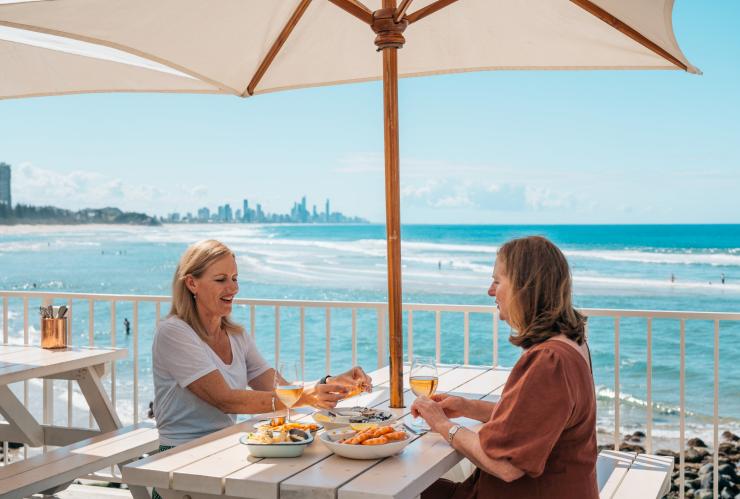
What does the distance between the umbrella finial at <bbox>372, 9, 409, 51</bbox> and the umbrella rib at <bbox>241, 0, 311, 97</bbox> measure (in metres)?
0.67

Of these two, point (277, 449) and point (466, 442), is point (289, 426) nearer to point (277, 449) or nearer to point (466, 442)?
point (277, 449)

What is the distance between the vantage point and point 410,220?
108 ft

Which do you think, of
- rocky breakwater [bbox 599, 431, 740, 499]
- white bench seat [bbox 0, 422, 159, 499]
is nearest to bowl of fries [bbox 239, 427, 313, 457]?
white bench seat [bbox 0, 422, 159, 499]

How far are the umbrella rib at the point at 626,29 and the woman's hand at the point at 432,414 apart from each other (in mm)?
1620

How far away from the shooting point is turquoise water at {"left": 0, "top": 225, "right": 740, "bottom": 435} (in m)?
16.8

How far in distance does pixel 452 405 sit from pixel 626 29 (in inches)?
66.0

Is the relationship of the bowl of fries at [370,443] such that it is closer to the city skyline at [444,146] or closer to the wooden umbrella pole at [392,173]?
the wooden umbrella pole at [392,173]

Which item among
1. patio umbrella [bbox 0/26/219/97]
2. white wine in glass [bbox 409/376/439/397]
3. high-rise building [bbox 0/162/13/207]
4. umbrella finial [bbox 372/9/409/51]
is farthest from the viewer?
high-rise building [bbox 0/162/13/207]

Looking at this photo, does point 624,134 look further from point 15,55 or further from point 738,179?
point 15,55

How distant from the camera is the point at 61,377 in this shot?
4.15 metres

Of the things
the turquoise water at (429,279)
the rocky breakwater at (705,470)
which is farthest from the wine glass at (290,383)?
the turquoise water at (429,279)

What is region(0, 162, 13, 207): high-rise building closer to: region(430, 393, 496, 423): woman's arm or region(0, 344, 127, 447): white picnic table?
region(0, 344, 127, 447): white picnic table

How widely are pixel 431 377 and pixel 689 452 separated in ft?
26.1

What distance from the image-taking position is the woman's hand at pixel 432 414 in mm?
2357
